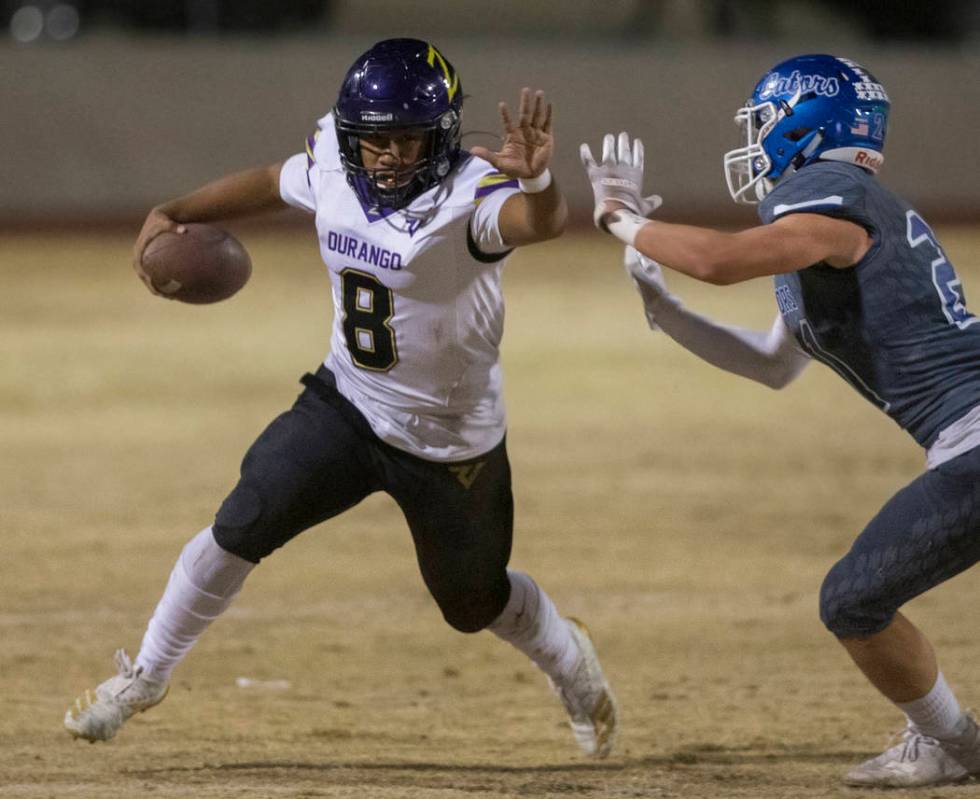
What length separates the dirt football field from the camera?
4.80m

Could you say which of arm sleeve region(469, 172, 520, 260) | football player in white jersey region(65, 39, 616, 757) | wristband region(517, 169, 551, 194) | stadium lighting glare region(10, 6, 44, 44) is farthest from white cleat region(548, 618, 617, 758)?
stadium lighting glare region(10, 6, 44, 44)

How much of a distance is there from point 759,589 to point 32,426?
501 cm

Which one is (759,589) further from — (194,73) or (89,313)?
(194,73)

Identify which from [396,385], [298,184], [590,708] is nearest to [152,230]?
[298,184]

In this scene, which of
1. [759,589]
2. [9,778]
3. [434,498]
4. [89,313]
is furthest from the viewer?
[89,313]

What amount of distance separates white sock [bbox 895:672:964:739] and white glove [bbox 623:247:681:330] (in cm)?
136

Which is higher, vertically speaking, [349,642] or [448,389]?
[448,389]

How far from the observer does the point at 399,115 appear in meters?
4.35

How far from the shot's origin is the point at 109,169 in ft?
59.6

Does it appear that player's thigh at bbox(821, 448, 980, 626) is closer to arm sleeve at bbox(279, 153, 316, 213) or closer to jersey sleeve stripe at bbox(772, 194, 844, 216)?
jersey sleeve stripe at bbox(772, 194, 844, 216)

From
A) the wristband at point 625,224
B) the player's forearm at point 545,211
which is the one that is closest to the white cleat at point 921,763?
the wristband at point 625,224

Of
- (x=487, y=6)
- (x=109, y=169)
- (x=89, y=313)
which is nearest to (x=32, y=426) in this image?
(x=89, y=313)

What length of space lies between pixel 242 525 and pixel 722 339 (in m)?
1.59

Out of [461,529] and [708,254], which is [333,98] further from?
[708,254]
